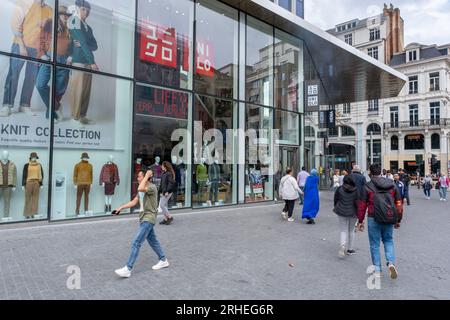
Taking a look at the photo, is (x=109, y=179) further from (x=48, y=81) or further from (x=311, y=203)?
(x=311, y=203)

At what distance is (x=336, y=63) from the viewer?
1886cm

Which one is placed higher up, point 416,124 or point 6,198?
point 416,124

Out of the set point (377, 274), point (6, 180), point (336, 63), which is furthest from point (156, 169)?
point (336, 63)

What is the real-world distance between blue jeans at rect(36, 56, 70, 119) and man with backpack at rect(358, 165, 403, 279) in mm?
8769

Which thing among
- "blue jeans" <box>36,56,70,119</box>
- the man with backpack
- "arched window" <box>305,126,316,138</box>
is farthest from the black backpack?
"arched window" <box>305,126,316,138</box>

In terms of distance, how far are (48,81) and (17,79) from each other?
754 millimetres

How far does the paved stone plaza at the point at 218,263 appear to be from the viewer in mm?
4234

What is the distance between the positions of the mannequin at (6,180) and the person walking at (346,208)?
331 inches

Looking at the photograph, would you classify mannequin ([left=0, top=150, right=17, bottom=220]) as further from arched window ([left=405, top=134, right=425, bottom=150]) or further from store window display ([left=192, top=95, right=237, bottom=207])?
arched window ([left=405, top=134, right=425, bottom=150])

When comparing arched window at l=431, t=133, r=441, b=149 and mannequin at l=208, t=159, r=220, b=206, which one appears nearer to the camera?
mannequin at l=208, t=159, r=220, b=206

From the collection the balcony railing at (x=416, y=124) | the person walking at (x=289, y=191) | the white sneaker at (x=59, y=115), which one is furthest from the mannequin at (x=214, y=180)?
the balcony railing at (x=416, y=124)

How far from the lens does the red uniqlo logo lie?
36.2 ft

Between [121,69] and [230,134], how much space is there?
17.2ft

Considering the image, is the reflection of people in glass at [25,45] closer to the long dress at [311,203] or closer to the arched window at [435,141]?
the long dress at [311,203]
